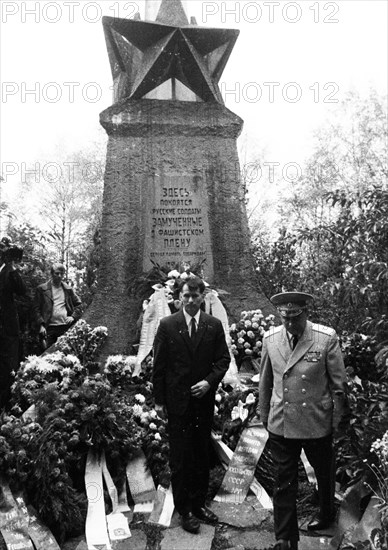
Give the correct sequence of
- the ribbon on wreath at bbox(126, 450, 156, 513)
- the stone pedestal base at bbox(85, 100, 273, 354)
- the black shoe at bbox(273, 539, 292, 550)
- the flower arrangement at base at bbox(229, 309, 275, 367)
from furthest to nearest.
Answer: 1. the stone pedestal base at bbox(85, 100, 273, 354)
2. the flower arrangement at base at bbox(229, 309, 275, 367)
3. the ribbon on wreath at bbox(126, 450, 156, 513)
4. the black shoe at bbox(273, 539, 292, 550)

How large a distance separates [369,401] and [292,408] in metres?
0.80

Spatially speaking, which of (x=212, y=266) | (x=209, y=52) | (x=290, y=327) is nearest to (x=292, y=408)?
(x=290, y=327)

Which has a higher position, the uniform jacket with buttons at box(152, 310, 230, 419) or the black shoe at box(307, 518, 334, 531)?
the uniform jacket with buttons at box(152, 310, 230, 419)

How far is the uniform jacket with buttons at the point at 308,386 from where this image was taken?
354 centimetres

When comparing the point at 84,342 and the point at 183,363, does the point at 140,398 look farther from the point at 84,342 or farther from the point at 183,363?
the point at 84,342

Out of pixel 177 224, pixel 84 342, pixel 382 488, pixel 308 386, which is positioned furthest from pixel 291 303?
pixel 177 224

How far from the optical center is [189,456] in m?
3.88

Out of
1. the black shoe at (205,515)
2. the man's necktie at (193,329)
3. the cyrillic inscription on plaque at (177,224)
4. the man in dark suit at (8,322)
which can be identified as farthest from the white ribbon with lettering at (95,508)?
the cyrillic inscription on plaque at (177,224)

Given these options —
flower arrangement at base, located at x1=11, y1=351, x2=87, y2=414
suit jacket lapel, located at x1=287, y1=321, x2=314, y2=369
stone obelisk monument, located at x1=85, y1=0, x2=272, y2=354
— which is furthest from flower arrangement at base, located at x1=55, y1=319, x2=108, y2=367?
suit jacket lapel, located at x1=287, y1=321, x2=314, y2=369

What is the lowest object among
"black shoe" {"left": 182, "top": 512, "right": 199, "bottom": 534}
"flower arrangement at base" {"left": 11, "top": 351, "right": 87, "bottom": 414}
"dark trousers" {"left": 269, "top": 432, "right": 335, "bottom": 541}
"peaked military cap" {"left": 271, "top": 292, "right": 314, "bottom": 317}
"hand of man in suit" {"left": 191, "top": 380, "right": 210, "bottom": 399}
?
"black shoe" {"left": 182, "top": 512, "right": 199, "bottom": 534}

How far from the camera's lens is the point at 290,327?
364cm

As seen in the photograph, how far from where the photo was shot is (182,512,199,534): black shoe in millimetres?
3748

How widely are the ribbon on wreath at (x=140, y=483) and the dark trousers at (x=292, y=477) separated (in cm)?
108

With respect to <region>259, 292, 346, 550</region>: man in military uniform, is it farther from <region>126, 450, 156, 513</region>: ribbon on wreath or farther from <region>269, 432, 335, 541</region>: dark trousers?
<region>126, 450, 156, 513</region>: ribbon on wreath
